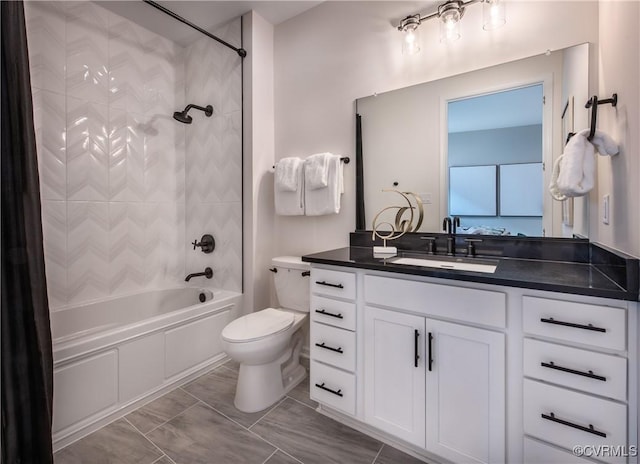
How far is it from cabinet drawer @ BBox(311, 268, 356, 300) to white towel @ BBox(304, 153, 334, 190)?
2.35 ft

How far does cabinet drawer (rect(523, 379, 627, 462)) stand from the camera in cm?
95

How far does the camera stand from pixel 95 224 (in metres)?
2.34

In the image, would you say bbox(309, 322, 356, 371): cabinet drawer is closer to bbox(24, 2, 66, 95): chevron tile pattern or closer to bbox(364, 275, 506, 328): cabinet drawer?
bbox(364, 275, 506, 328): cabinet drawer

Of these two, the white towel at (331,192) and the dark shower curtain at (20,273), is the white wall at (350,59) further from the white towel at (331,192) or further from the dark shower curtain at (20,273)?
the dark shower curtain at (20,273)

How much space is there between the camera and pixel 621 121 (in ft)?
3.76

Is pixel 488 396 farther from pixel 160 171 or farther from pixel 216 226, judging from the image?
pixel 160 171

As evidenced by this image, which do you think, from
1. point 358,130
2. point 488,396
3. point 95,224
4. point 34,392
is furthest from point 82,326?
point 488,396

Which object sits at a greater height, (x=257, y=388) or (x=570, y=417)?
(x=570, y=417)

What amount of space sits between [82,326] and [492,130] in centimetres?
297

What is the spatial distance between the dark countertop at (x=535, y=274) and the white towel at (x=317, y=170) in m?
0.67

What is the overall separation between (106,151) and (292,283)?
1.79 meters

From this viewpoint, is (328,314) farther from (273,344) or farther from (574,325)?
(574,325)

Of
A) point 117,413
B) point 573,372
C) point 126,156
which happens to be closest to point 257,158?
point 126,156

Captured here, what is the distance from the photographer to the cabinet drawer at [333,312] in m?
1.53
